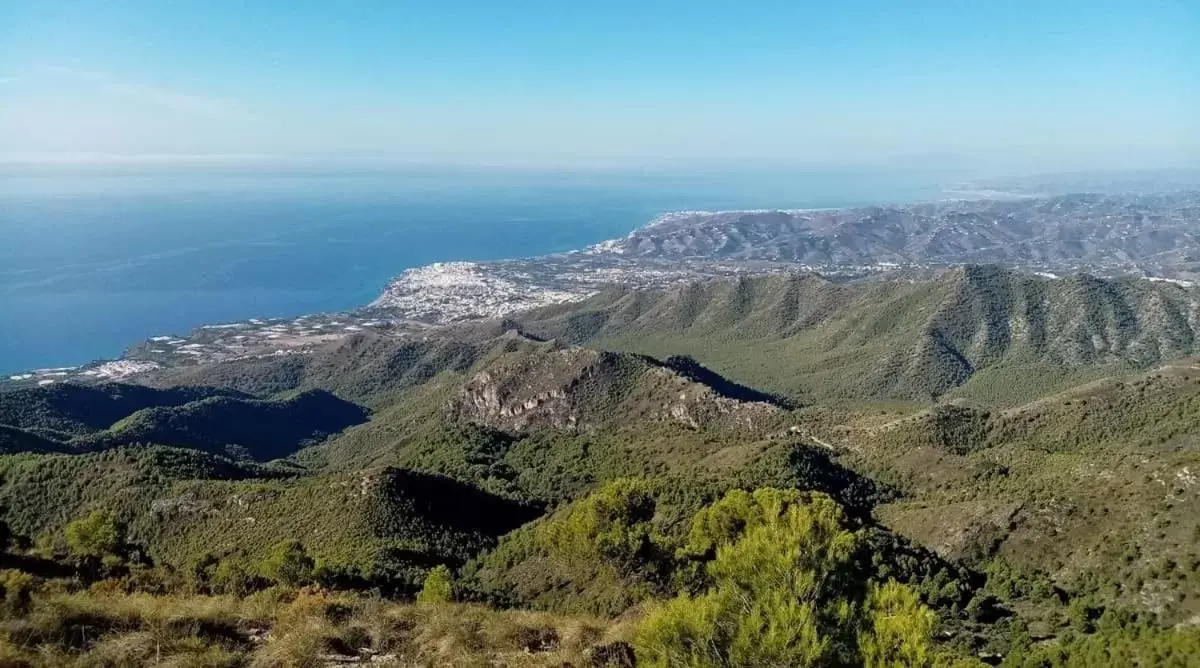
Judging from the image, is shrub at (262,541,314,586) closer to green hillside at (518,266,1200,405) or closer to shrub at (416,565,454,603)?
shrub at (416,565,454,603)

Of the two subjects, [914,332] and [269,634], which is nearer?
[269,634]

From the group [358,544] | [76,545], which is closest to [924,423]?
[358,544]

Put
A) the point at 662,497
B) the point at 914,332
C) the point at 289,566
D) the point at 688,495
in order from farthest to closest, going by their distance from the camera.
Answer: the point at 914,332 < the point at 662,497 < the point at 688,495 < the point at 289,566

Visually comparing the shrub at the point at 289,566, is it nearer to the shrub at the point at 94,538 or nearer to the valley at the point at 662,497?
the valley at the point at 662,497

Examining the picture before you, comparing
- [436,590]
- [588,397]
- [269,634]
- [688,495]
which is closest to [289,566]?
[436,590]

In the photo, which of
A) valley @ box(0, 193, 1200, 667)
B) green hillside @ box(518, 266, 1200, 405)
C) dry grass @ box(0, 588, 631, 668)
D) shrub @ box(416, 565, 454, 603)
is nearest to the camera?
dry grass @ box(0, 588, 631, 668)

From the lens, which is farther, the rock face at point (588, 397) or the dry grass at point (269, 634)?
the rock face at point (588, 397)

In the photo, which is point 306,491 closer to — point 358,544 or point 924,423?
point 358,544

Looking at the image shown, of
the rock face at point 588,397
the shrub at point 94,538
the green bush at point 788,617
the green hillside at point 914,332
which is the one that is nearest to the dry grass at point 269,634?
the green bush at point 788,617

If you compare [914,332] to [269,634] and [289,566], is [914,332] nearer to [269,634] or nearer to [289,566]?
[289,566]

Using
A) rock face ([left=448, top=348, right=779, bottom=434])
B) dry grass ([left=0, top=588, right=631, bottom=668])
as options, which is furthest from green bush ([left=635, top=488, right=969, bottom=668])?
rock face ([left=448, top=348, right=779, bottom=434])
